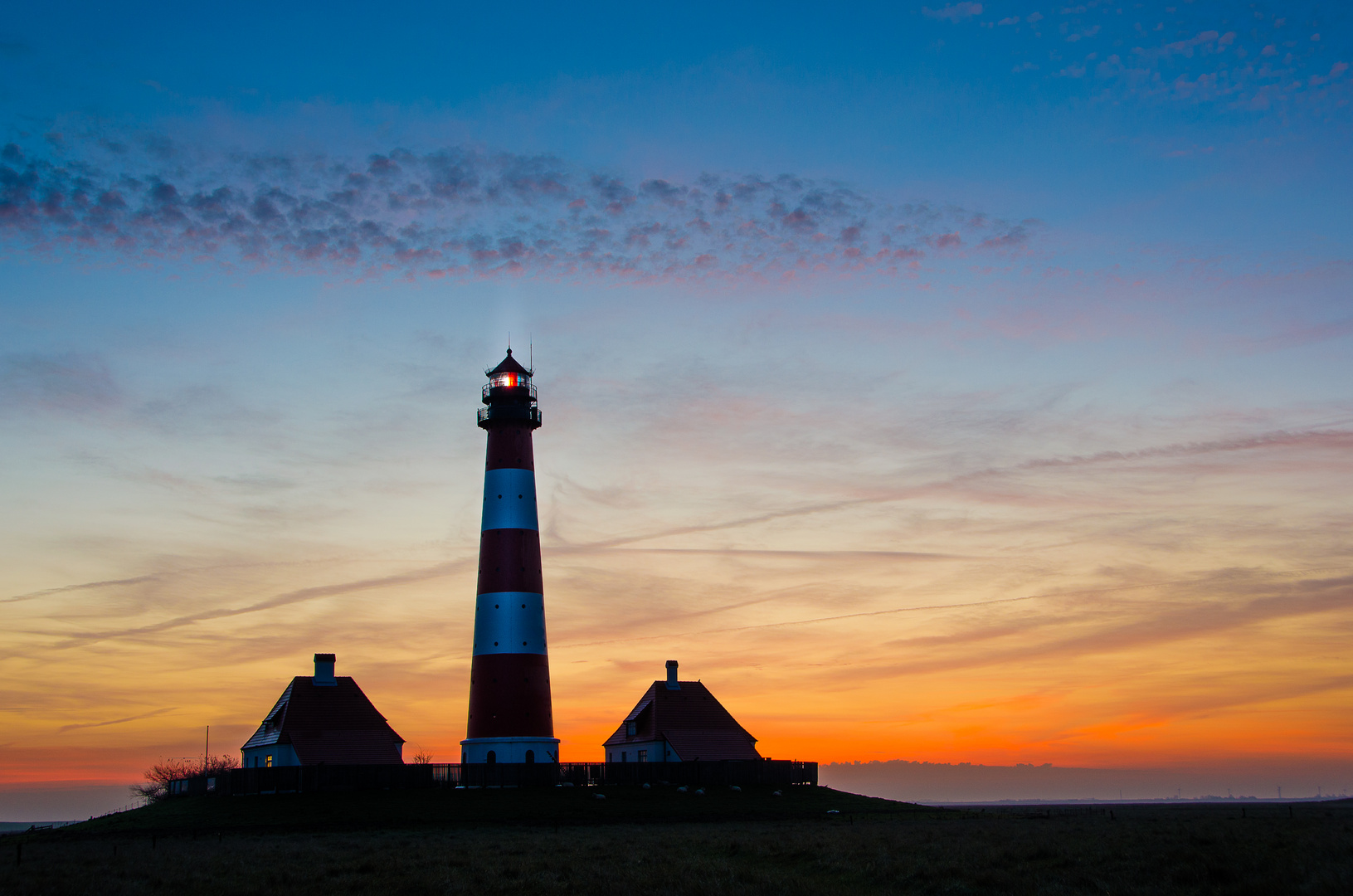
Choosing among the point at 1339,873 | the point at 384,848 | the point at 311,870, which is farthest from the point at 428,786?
the point at 1339,873

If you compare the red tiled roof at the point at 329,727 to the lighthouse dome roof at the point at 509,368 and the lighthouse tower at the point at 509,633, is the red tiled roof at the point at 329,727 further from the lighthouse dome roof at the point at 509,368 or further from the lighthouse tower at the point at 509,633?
the lighthouse dome roof at the point at 509,368

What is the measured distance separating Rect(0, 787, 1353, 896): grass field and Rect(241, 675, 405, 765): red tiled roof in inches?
209

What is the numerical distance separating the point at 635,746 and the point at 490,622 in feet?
58.4

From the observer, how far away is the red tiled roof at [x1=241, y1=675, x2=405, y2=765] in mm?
56312

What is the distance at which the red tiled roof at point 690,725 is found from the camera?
218ft

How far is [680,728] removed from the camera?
2645 inches

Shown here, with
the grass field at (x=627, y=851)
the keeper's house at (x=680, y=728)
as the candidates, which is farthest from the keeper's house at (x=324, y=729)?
the keeper's house at (x=680, y=728)

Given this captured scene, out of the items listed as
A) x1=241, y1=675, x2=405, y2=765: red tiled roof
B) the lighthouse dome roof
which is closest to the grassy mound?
x1=241, y1=675, x2=405, y2=765: red tiled roof

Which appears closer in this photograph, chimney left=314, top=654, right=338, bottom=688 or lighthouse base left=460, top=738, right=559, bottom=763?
lighthouse base left=460, top=738, right=559, bottom=763

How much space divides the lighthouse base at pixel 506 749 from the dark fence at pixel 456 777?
1.28ft

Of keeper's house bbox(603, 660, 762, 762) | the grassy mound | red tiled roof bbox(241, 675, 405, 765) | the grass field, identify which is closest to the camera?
the grass field

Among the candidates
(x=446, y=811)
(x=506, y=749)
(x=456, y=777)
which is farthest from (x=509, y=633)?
(x=446, y=811)

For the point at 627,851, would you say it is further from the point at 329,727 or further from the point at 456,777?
the point at 329,727

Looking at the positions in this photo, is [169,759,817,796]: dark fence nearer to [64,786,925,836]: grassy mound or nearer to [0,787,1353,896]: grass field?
[64,786,925,836]: grassy mound
